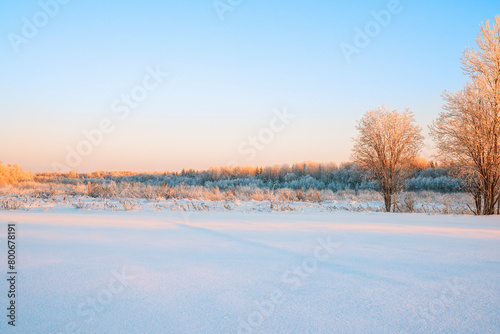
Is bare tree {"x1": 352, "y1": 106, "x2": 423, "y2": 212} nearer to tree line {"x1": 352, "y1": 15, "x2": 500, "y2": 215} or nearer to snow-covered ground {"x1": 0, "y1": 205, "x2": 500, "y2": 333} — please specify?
tree line {"x1": 352, "y1": 15, "x2": 500, "y2": 215}

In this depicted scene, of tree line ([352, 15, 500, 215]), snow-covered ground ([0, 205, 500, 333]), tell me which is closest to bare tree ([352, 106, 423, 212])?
tree line ([352, 15, 500, 215])

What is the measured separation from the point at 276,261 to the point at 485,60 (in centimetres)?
865

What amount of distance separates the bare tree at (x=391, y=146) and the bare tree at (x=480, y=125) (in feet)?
12.3

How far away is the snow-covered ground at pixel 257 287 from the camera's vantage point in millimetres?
1527

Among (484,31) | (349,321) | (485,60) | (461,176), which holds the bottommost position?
(349,321)

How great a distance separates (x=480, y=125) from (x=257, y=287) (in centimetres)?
844

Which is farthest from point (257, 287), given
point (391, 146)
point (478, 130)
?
point (391, 146)

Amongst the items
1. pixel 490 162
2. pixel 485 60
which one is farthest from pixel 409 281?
pixel 485 60

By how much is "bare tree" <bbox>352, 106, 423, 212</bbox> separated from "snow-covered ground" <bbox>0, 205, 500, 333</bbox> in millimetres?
9023

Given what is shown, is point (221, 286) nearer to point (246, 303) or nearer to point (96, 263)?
point (246, 303)

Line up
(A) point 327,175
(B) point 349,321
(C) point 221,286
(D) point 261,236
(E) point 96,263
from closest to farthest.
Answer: (B) point 349,321 < (C) point 221,286 < (E) point 96,263 < (D) point 261,236 < (A) point 327,175

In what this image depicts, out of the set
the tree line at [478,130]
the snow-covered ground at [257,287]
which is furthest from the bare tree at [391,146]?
the snow-covered ground at [257,287]

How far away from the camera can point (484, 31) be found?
8.02 metres

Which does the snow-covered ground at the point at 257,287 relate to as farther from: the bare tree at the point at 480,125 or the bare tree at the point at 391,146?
the bare tree at the point at 391,146
